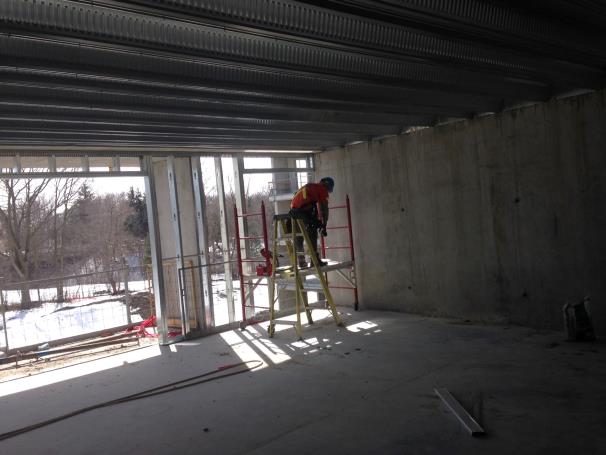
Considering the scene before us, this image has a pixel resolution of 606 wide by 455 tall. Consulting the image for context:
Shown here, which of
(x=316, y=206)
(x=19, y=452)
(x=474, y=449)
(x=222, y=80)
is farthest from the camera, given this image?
(x=316, y=206)

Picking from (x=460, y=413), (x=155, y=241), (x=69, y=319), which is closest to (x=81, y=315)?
(x=69, y=319)

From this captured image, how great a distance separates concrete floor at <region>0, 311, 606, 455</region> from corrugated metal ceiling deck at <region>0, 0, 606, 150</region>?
3.05 meters

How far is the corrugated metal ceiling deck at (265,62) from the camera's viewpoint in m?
3.42

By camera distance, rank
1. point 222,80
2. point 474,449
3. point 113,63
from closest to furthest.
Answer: point 474,449
point 113,63
point 222,80

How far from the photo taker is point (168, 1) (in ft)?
10.1

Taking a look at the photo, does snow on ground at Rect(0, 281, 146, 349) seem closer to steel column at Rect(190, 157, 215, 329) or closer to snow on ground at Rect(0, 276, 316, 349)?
snow on ground at Rect(0, 276, 316, 349)

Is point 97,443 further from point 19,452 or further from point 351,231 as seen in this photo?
point 351,231

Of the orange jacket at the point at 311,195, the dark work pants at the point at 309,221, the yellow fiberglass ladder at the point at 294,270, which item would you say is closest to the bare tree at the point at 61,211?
the yellow fiberglass ladder at the point at 294,270

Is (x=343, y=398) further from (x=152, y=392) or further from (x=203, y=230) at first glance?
(x=203, y=230)

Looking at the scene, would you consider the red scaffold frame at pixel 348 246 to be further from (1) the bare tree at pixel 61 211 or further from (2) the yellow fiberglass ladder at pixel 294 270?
(1) the bare tree at pixel 61 211

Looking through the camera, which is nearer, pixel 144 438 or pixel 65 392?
pixel 144 438

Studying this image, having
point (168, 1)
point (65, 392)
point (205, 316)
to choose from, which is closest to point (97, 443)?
point (65, 392)

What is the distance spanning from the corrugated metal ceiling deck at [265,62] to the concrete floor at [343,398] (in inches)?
120

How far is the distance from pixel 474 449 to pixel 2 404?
5.10 metres
